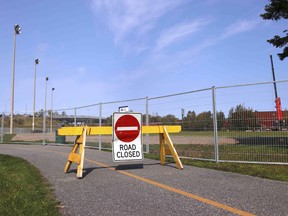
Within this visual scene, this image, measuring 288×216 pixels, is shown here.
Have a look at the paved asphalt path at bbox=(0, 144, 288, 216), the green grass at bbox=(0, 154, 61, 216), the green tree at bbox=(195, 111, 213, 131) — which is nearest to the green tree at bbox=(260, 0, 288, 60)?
the green tree at bbox=(195, 111, 213, 131)

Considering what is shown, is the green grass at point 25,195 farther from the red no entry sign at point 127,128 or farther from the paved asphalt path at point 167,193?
the red no entry sign at point 127,128

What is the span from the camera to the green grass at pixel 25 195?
4.77m

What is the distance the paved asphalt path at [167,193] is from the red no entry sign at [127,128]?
3.03 feet

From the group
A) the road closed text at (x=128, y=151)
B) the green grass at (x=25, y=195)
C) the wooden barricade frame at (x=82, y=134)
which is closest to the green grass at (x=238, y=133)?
the wooden barricade frame at (x=82, y=134)

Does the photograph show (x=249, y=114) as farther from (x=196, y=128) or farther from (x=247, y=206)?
(x=247, y=206)

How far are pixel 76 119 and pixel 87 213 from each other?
15.2 metres

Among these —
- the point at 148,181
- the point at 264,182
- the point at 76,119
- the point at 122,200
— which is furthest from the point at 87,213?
the point at 76,119

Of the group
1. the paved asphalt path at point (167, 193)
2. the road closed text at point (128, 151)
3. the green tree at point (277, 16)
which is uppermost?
the green tree at point (277, 16)

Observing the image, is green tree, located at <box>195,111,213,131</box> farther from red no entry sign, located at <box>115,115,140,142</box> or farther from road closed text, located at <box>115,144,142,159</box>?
road closed text, located at <box>115,144,142,159</box>

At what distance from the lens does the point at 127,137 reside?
905cm

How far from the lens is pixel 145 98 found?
13961 mm

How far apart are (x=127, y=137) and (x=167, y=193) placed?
10.9ft

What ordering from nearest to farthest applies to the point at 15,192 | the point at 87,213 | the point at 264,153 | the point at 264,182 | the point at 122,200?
the point at 87,213 → the point at 122,200 → the point at 15,192 → the point at 264,182 → the point at 264,153

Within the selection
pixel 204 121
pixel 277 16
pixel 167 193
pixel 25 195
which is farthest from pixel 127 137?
pixel 277 16
